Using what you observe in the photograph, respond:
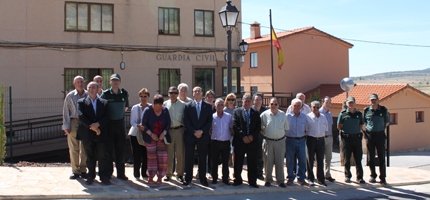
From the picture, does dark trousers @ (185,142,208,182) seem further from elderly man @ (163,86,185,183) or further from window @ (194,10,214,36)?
window @ (194,10,214,36)

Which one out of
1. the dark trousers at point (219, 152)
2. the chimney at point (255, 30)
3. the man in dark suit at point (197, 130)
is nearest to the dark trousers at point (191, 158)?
the man in dark suit at point (197, 130)

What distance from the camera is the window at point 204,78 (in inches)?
693

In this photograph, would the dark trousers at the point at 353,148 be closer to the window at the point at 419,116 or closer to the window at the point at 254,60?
the window at the point at 419,116

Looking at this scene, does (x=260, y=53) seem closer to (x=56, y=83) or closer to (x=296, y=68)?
(x=296, y=68)

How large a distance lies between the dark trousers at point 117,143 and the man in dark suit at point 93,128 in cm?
12

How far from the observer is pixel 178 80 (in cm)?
1728

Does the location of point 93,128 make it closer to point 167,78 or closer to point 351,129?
point 351,129

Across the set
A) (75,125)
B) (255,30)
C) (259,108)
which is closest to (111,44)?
(75,125)

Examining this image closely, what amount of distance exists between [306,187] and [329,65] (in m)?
24.8

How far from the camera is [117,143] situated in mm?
7273

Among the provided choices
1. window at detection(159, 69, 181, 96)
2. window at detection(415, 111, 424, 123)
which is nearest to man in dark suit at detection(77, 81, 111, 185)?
window at detection(159, 69, 181, 96)

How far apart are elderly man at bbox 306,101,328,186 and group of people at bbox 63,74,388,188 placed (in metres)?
0.02

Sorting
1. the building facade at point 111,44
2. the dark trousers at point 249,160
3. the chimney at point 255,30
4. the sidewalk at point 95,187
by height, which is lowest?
the sidewalk at point 95,187

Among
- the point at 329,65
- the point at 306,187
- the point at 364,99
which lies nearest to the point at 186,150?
the point at 306,187
